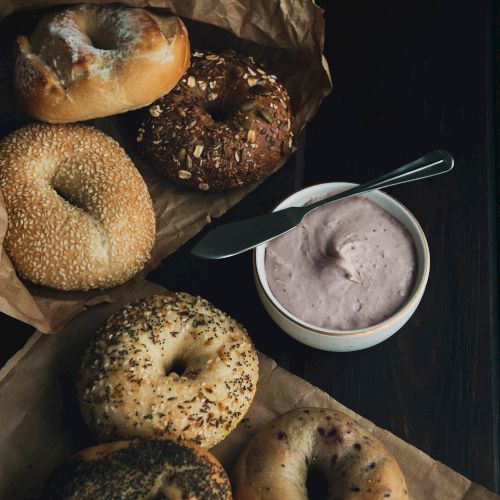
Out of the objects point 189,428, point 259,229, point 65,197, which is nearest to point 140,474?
point 189,428

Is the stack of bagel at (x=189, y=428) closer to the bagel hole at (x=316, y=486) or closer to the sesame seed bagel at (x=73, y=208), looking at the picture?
the bagel hole at (x=316, y=486)

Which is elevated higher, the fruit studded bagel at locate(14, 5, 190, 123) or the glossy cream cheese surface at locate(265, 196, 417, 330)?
the fruit studded bagel at locate(14, 5, 190, 123)

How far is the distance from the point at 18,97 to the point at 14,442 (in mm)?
704

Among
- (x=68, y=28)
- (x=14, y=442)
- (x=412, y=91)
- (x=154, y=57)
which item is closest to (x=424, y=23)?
(x=412, y=91)

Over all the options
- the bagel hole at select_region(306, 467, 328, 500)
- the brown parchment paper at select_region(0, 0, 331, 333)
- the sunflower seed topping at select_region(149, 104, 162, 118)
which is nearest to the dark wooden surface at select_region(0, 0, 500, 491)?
the brown parchment paper at select_region(0, 0, 331, 333)

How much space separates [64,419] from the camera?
61.4 inches

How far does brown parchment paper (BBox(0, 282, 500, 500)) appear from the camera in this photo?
58.4 inches

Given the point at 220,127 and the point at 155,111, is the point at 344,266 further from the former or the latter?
the point at 155,111

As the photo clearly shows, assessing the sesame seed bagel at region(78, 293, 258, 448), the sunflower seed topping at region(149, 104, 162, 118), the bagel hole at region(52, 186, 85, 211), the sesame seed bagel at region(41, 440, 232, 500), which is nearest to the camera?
the sesame seed bagel at region(41, 440, 232, 500)

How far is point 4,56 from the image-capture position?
176 centimetres

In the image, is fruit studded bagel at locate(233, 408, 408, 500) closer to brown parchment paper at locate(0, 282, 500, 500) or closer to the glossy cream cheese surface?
brown parchment paper at locate(0, 282, 500, 500)

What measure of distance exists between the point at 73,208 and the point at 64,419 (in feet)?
1.40

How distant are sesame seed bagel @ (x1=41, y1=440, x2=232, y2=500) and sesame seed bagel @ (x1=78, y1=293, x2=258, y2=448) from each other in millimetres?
81

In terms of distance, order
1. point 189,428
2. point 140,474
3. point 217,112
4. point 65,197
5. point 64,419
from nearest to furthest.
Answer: point 140,474 < point 189,428 < point 64,419 < point 65,197 < point 217,112
